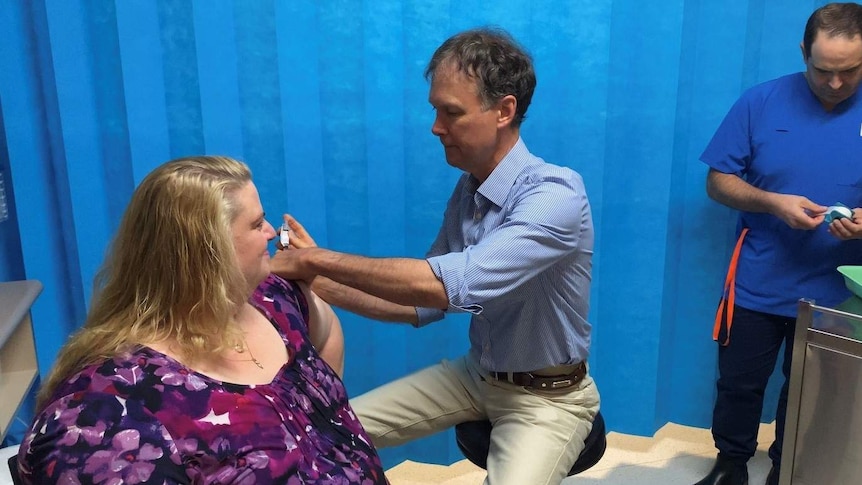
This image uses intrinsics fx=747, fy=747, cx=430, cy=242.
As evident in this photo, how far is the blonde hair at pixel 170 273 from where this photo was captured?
1.16 m

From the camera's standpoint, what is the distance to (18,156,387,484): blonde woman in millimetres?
1047

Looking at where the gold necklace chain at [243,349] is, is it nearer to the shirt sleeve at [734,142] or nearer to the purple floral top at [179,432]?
the purple floral top at [179,432]

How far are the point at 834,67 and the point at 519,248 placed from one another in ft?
3.86

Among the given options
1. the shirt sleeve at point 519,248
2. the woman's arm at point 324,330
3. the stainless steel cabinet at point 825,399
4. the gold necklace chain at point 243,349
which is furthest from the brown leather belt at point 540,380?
the gold necklace chain at point 243,349

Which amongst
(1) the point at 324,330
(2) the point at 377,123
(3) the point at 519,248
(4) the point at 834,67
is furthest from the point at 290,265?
(4) the point at 834,67

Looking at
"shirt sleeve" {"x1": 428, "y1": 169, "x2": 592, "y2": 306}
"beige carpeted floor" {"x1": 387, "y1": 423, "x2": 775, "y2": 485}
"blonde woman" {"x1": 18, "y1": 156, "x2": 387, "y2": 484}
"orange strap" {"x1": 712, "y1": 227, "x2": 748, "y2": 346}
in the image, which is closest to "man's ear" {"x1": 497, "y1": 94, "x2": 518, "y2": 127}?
"shirt sleeve" {"x1": 428, "y1": 169, "x2": 592, "y2": 306}

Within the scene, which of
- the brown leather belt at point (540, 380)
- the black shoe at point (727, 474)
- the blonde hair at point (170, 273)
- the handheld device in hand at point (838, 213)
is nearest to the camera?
the blonde hair at point (170, 273)

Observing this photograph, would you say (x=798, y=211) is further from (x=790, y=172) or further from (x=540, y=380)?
(x=540, y=380)

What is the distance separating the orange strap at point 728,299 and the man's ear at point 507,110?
40.7 inches

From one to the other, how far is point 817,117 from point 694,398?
1094 millimetres

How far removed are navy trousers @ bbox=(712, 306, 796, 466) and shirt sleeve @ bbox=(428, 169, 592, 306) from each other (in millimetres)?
1018

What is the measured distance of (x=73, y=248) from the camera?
7.08 ft

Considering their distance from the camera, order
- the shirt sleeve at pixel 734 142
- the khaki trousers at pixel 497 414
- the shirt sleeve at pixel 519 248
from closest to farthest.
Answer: the shirt sleeve at pixel 519 248 < the khaki trousers at pixel 497 414 < the shirt sleeve at pixel 734 142

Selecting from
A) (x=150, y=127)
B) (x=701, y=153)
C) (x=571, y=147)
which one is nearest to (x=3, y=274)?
(x=150, y=127)
